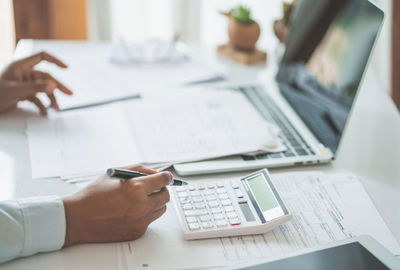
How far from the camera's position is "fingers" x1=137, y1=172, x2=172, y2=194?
0.80 m

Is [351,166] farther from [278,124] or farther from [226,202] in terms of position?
[226,202]

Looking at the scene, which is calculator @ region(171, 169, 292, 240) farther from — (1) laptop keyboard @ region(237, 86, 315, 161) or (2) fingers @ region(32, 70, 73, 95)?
(2) fingers @ region(32, 70, 73, 95)

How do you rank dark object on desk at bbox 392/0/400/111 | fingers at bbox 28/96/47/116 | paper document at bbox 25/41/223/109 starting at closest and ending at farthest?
fingers at bbox 28/96/47/116 < paper document at bbox 25/41/223/109 < dark object on desk at bbox 392/0/400/111

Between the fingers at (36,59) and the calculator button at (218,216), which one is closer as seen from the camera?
the calculator button at (218,216)

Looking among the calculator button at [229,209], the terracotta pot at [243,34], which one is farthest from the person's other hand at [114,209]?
the terracotta pot at [243,34]

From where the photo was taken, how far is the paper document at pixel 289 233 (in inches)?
29.5

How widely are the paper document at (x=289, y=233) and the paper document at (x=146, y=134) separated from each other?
152 mm

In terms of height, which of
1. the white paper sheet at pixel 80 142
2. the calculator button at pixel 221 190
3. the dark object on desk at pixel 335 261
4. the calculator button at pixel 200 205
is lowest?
the white paper sheet at pixel 80 142

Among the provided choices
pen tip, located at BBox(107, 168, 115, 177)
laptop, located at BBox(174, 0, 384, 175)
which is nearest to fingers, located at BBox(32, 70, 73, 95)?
laptop, located at BBox(174, 0, 384, 175)

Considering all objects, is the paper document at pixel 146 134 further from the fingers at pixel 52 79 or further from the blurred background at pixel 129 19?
the blurred background at pixel 129 19

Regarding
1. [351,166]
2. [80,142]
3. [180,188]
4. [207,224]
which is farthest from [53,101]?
[351,166]

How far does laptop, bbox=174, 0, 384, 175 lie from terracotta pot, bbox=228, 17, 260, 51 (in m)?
0.17

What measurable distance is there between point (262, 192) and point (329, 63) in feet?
1.48

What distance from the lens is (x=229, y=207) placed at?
32.7 inches
